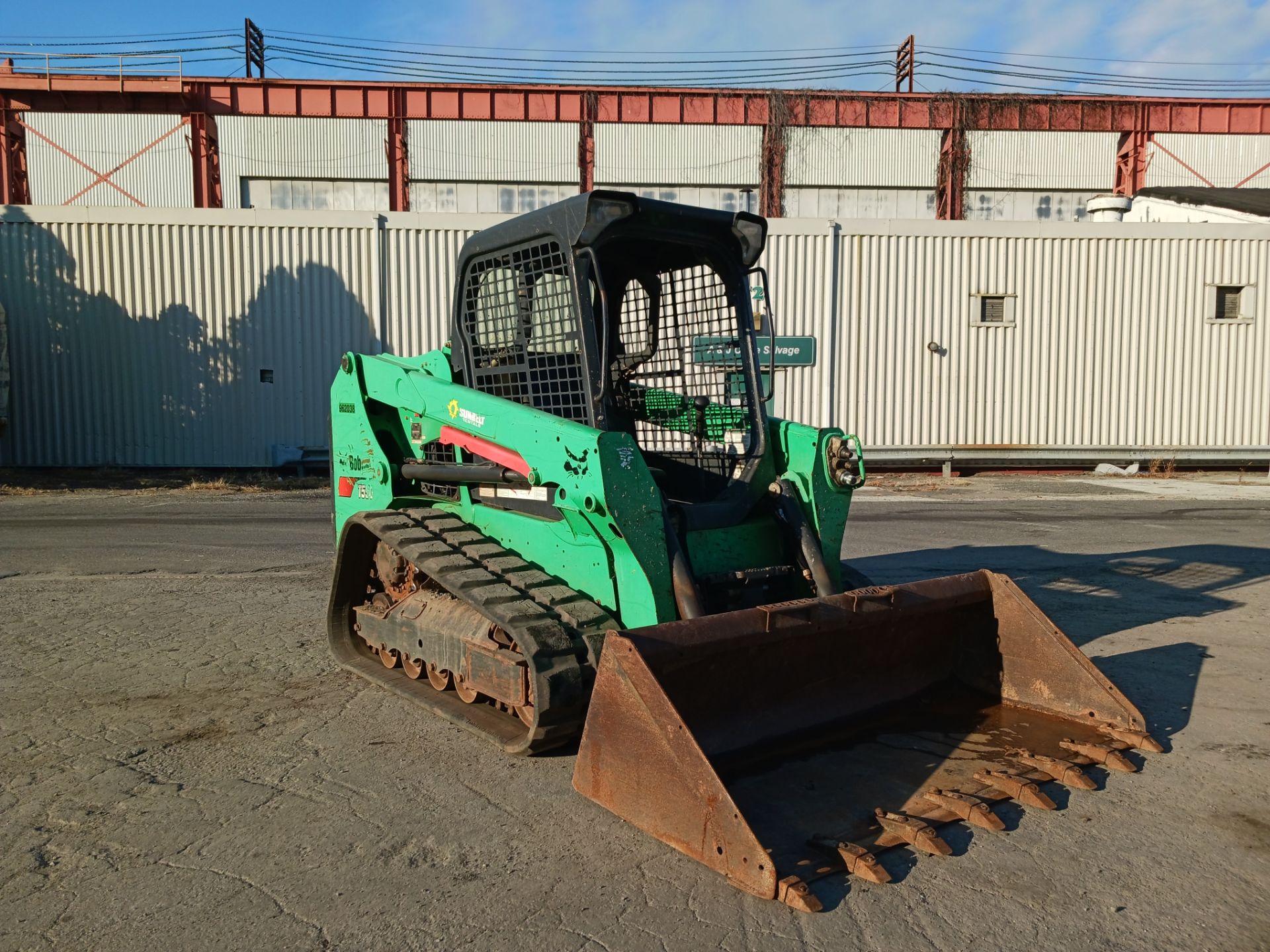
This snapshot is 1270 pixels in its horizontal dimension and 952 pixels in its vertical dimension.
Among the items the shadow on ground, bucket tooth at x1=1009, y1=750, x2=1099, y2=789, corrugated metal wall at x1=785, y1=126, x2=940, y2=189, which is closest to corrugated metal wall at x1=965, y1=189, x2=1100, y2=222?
corrugated metal wall at x1=785, y1=126, x2=940, y2=189

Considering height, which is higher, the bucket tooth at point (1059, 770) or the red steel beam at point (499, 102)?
the red steel beam at point (499, 102)

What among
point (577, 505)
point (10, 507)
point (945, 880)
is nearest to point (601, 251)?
point (577, 505)

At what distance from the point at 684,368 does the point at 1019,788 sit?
2733mm

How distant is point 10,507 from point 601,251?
41.4 ft

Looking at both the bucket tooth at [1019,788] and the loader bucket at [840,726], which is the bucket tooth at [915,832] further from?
the bucket tooth at [1019,788]

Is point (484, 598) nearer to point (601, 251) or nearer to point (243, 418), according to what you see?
point (601, 251)

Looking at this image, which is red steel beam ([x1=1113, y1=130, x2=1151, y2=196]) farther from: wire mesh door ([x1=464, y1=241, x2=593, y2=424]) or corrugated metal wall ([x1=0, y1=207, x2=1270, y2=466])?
wire mesh door ([x1=464, y1=241, x2=593, y2=424])

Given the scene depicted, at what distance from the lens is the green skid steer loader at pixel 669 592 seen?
3672 millimetres

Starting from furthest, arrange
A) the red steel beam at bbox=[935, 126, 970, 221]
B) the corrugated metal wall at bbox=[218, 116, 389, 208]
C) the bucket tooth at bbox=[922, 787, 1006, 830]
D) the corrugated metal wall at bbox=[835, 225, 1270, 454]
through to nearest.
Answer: the red steel beam at bbox=[935, 126, 970, 221] → the corrugated metal wall at bbox=[218, 116, 389, 208] → the corrugated metal wall at bbox=[835, 225, 1270, 454] → the bucket tooth at bbox=[922, 787, 1006, 830]

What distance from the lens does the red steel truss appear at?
88.5ft

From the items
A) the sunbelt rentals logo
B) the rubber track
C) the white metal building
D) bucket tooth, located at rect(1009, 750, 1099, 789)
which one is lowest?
bucket tooth, located at rect(1009, 750, 1099, 789)

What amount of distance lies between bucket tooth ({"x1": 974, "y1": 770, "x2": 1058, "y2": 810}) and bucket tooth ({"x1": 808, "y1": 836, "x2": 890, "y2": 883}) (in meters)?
0.82

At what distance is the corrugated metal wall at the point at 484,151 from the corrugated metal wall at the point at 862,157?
21.1 feet

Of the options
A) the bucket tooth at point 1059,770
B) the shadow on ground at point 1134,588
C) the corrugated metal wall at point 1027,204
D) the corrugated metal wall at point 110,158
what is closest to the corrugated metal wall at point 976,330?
the corrugated metal wall at point 1027,204
